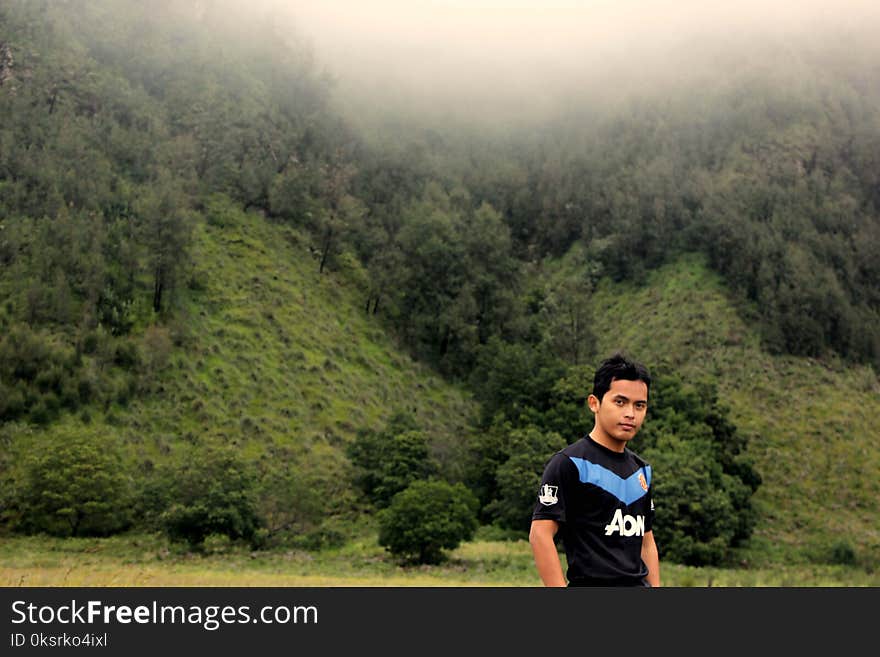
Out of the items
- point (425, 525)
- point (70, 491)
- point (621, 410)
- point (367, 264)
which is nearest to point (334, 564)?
point (425, 525)

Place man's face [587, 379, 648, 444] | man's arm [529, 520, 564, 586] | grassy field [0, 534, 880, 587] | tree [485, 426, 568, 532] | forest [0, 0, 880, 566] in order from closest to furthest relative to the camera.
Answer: man's arm [529, 520, 564, 586] → man's face [587, 379, 648, 444] → grassy field [0, 534, 880, 587] → forest [0, 0, 880, 566] → tree [485, 426, 568, 532]

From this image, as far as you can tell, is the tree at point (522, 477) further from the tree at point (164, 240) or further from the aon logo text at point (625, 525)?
the aon logo text at point (625, 525)

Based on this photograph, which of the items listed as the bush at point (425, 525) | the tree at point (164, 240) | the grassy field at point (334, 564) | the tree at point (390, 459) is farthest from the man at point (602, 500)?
the tree at point (164, 240)

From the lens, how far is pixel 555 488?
380 cm

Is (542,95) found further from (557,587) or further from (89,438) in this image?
(557,587)

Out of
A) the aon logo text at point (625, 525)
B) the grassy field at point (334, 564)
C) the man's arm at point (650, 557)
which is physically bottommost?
the grassy field at point (334, 564)

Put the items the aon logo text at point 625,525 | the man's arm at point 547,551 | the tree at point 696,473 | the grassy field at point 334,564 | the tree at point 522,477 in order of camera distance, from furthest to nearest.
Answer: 1. the tree at point 522,477
2. the tree at point 696,473
3. the grassy field at point 334,564
4. the aon logo text at point 625,525
5. the man's arm at point 547,551

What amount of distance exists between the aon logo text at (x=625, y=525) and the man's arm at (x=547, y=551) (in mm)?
358

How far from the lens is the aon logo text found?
3.90 meters

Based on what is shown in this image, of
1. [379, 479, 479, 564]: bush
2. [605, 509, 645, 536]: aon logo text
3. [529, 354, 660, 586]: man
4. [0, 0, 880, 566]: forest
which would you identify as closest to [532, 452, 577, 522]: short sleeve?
[529, 354, 660, 586]: man

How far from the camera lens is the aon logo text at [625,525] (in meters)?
3.90

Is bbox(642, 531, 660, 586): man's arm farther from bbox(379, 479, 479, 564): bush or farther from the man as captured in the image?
bbox(379, 479, 479, 564): bush

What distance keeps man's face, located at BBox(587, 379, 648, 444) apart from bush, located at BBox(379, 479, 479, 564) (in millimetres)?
25875
